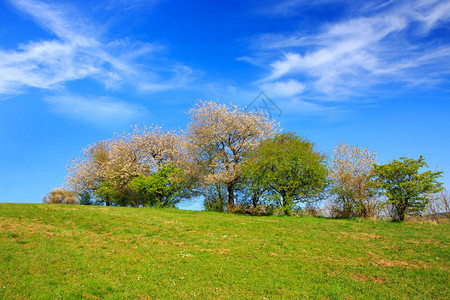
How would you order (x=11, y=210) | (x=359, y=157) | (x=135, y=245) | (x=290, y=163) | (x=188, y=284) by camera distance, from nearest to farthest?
1. (x=188, y=284)
2. (x=135, y=245)
3. (x=11, y=210)
4. (x=290, y=163)
5. (x=359, y=157)

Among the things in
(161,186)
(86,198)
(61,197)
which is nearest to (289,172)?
(161,186)

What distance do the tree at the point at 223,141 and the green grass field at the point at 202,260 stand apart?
13.8 metres

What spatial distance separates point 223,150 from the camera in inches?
1523

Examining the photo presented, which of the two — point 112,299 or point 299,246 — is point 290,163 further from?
point 112,299

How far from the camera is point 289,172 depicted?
110 ft

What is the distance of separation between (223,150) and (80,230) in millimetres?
21978

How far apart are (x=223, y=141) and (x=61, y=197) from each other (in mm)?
35288

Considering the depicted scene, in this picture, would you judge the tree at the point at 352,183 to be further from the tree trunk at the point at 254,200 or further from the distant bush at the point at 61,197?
the distant bush at the point at 61,197

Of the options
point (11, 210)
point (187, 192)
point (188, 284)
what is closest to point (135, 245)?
point (188, 284)

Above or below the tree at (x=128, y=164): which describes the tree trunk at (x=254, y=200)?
below

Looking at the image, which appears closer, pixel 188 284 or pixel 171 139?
pixel 188 284

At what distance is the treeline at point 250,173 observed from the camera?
32656 millimetres

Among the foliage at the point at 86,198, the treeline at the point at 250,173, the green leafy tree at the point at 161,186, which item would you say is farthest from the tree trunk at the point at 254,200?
the foliage at the point at 86,198

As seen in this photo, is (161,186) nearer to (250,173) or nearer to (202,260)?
(250,173)
